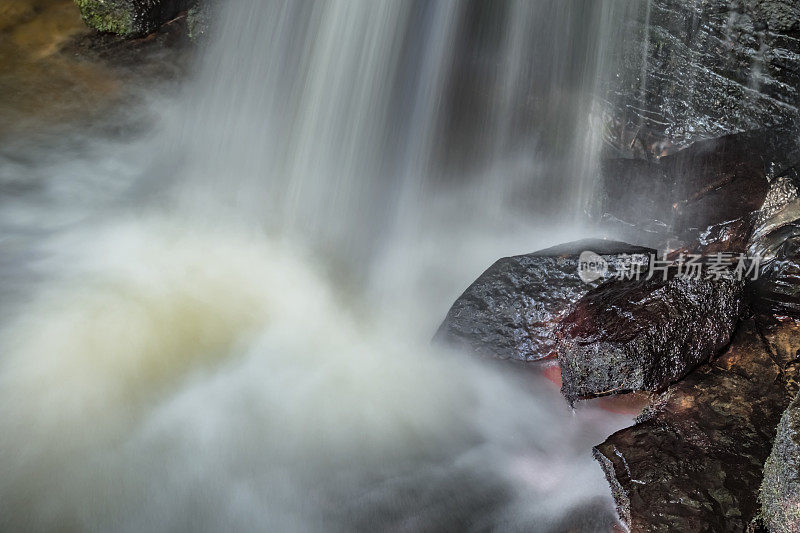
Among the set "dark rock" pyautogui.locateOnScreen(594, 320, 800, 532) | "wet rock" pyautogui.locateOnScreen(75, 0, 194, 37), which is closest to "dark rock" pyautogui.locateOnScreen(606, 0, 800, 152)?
"dark rock" pyautogui.locateOnScreen(594, 320, 800, 532)

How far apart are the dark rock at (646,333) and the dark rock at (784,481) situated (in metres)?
1.03

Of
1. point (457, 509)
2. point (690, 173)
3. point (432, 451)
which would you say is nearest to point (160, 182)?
point (432, 451)

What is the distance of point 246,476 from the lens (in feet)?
14.5

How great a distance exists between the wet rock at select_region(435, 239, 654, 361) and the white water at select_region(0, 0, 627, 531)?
24 cm

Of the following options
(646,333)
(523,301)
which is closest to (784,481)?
(646,333)

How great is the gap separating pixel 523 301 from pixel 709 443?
6.18 ft

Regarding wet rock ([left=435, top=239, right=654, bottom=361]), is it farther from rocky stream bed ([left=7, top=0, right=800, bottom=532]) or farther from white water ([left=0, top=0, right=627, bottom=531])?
white water ([left=0, top=0, right=627, bottom=531])

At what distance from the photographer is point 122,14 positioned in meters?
8.53

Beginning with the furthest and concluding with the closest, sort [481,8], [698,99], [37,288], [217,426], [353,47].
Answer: [353,47] → [481,8] → [698,99] → [37,288] → [217,426]

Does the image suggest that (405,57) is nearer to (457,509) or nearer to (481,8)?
(481,8)

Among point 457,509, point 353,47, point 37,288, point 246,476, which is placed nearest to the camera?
point 457,509

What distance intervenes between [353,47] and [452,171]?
7.16 feet

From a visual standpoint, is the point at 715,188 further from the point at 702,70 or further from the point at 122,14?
the point at 122,14

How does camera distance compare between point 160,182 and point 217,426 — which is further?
point 160,182
